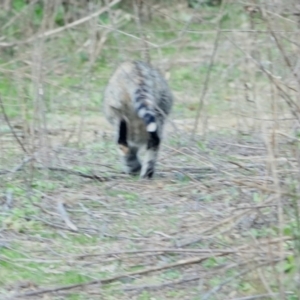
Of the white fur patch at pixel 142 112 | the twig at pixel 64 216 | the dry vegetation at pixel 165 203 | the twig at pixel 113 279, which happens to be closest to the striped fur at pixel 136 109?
the white fur patch at pixel 142 112

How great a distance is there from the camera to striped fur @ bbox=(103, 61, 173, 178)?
24.1ft

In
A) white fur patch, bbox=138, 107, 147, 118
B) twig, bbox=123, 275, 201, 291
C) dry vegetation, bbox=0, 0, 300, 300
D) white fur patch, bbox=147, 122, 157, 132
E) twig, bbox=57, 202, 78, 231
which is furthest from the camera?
white fur patch, bbox=138, 107, 147, 118

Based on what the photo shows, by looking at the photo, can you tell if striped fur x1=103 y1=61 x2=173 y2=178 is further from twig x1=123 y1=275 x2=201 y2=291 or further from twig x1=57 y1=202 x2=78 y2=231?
twig x1=123 y1=275 x2=201 y2=291

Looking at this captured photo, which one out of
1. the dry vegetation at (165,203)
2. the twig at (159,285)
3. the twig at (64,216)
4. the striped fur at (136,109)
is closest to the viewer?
the dry vegetation at (165,203)

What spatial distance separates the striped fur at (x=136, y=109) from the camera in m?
7.35

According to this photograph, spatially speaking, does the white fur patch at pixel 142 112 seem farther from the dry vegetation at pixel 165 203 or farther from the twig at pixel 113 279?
the twig at pixel 113 279

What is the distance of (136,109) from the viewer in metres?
7.21

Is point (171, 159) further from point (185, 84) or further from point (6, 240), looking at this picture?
point (185, 84)

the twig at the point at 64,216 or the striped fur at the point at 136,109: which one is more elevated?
the striped fur at the point at 136,109

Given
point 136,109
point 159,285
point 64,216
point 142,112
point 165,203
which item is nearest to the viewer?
point 159,285

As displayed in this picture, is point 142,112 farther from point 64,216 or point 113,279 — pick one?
point 113,279

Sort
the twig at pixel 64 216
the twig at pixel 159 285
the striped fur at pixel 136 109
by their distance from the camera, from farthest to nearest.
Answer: the striped fur at pixel 136 109, the twig at pixel 64 216, the twig at pixel 159 285

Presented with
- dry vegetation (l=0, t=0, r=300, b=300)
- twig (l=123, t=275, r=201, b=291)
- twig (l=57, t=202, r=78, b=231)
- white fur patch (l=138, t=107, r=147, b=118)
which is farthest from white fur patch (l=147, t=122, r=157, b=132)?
twig (l=123, t=275, r=201, b=291)

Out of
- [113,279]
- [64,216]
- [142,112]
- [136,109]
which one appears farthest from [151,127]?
[113,279]
